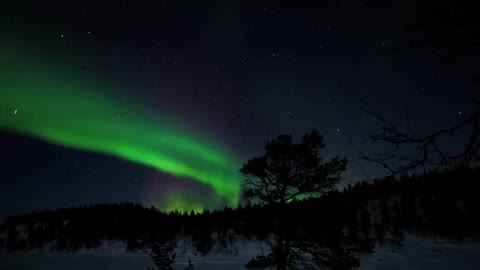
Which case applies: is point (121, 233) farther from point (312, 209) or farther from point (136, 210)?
point (312, 209)

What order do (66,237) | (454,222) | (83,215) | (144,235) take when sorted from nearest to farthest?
1. (454,222)
2. (144,235)
3. (66,237)
4. (83,215)

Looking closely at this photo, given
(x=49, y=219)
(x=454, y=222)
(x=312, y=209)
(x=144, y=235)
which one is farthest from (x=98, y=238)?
(x=312, y=209)

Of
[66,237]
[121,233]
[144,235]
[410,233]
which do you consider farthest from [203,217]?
[410,233]

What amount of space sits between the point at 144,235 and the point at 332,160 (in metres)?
66.6

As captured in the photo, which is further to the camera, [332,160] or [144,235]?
[144,235]

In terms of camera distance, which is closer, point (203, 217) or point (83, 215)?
point (203, 217)

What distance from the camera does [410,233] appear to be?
50625mm

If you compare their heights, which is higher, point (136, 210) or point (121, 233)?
point (136, 210)

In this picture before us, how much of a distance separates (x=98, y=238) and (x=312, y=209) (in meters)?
73.4

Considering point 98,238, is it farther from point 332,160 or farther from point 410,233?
point 332,160

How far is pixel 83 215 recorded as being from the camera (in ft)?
291

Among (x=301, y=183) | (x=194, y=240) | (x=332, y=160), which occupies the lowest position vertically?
(x=194, y=240)

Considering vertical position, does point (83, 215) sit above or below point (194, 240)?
above

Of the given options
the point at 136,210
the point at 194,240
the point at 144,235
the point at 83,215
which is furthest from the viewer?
the point at 136,210
